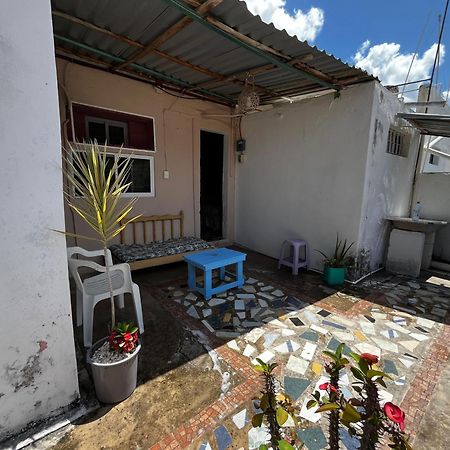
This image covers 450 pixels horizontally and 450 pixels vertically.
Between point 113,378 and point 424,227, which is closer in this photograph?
point 113,378

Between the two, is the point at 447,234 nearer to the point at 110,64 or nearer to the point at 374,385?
the point at 374,385

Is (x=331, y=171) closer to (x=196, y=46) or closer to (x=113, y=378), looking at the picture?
(x=196, y=46)

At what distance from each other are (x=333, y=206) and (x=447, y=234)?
9.32 feet

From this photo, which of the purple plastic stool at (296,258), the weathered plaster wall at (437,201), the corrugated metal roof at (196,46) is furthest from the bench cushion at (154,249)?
the weathered plaster wall at (437,201)

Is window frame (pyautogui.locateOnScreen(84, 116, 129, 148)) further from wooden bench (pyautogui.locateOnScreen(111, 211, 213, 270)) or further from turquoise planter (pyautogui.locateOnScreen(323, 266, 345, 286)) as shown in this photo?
turquoise planter (pyautogui.locateOnScreen(323, 266, 345, 286))

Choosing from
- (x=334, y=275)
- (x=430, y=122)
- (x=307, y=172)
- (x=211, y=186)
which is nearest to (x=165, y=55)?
(x=307, y=172)

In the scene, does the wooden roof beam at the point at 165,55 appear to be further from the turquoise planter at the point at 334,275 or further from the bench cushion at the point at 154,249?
the turquoise planter at the point at 334,275

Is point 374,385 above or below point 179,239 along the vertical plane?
above

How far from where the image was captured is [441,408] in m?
1.83

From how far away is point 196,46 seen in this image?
305cm

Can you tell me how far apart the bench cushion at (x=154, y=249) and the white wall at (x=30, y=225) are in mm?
2119

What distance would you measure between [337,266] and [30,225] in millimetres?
3963

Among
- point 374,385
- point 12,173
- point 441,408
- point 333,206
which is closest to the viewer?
point 374,385

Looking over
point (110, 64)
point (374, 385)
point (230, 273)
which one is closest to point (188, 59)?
point (110, 64)
